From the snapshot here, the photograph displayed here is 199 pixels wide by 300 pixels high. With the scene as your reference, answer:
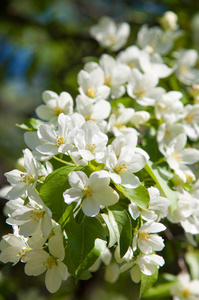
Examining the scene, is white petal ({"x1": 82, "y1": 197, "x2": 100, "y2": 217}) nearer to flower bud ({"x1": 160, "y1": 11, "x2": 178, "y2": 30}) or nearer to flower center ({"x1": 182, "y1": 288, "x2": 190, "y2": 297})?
flower center ({"x1": 182, "y1": 288, "x2": 190, "y2": 297})

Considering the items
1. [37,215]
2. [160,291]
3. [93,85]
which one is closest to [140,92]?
[93,85]

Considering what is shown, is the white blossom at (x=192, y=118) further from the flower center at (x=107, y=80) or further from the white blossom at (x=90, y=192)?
the white blossom at (x=90, y=192)

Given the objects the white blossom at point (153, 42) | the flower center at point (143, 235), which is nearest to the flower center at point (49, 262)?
the flower center at point (143, 235)

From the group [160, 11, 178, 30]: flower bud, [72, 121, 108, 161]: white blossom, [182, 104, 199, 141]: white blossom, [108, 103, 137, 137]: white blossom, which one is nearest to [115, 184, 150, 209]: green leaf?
[72, 121, 108, 161]: white blossom

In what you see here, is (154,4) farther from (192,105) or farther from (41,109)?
(41,109)

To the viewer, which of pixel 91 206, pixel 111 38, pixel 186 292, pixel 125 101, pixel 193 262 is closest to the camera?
pixel 91 206

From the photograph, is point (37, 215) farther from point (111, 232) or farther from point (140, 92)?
point (140, 92)
